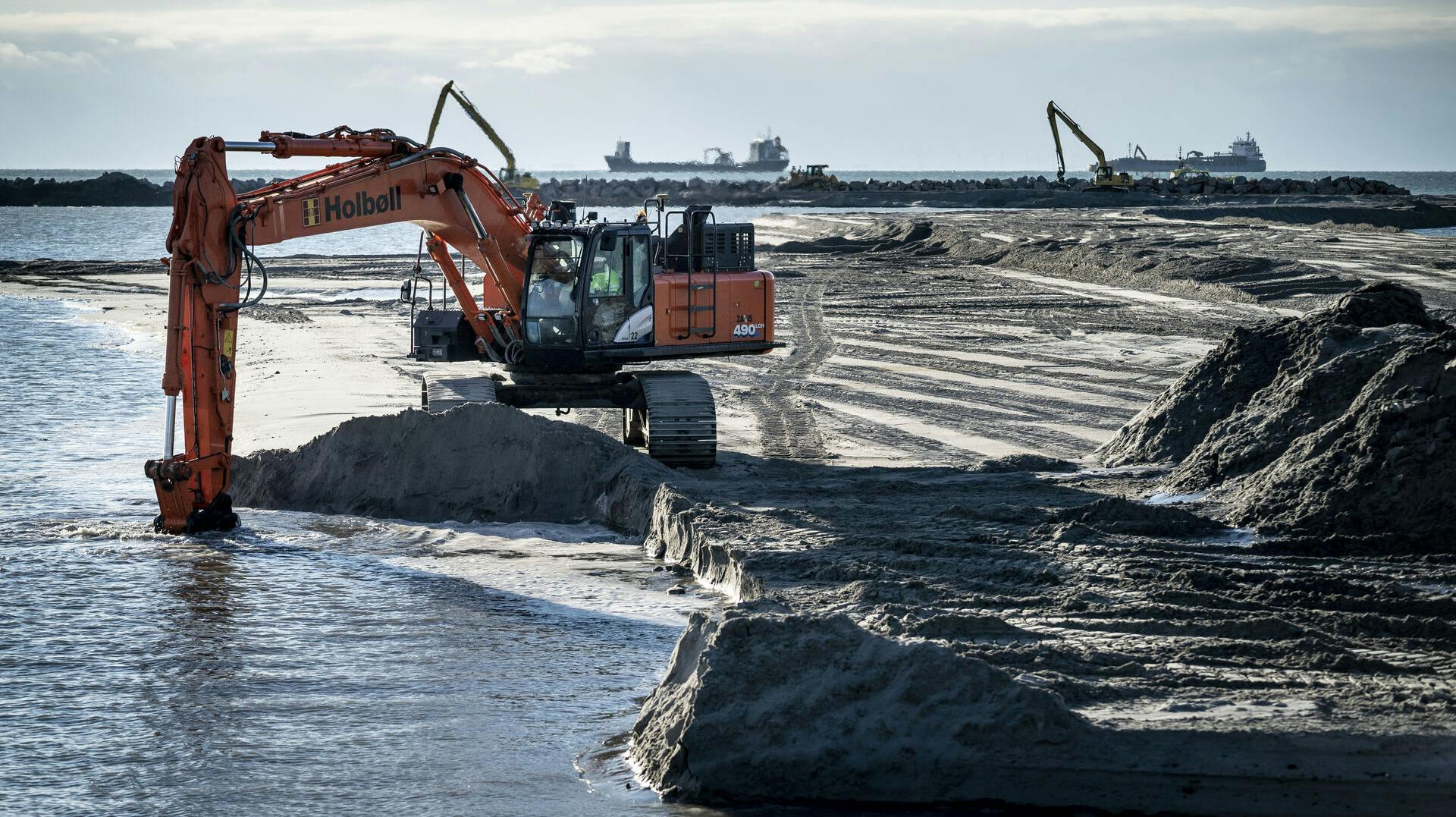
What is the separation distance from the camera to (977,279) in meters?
33.1

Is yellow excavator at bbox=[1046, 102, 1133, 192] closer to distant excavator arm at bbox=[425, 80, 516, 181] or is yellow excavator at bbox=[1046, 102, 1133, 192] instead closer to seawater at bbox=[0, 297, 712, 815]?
distant excavator arm at bbox=[425, 80, 516, 181]

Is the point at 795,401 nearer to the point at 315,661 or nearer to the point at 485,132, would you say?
the point at 315,661

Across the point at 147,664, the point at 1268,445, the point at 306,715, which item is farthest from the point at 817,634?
the point at 1268,445

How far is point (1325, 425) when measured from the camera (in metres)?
10.1

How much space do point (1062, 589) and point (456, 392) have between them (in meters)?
6.66

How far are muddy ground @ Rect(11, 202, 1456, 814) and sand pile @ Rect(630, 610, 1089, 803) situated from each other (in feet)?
0.07

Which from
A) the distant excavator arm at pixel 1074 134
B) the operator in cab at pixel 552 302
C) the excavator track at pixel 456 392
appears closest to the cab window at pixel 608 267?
the operator in cab at pixel 552 302

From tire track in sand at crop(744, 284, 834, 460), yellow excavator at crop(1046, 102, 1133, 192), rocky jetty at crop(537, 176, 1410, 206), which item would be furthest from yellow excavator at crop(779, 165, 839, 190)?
tire track in sand at crop(744, 284, 834, 460)

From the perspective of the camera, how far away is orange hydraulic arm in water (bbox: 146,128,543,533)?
10.2m

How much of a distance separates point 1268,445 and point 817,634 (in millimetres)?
5570

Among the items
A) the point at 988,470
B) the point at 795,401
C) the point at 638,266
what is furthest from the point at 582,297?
the point at 795,401

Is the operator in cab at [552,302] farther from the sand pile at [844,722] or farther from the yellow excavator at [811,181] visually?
the yellow excavator at [811,181]

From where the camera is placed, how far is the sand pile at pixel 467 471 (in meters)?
11.3

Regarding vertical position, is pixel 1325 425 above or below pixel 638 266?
below
